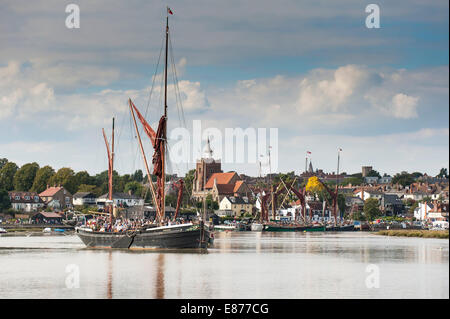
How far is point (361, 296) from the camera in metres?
48.3

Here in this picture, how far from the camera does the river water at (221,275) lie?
50.4 metres

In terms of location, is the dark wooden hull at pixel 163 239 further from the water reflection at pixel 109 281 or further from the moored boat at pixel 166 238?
the water reflection at pixel 109 281

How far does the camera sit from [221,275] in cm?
6122

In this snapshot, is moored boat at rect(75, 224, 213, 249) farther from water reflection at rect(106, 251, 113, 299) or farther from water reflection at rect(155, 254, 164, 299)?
water reflection at rect(106, 251, 113, 299)

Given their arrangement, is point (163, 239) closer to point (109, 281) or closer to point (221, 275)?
point (221, 275)

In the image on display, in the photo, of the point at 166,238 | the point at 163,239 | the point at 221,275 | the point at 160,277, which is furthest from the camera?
the point at 163,239

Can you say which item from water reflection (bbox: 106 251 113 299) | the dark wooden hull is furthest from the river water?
the dark wooden hull

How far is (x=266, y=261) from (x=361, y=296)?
28228mm

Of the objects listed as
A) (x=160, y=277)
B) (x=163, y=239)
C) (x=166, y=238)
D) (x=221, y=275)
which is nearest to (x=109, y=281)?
(x=160, y=277)

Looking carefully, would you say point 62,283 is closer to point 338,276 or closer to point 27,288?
point 27,288

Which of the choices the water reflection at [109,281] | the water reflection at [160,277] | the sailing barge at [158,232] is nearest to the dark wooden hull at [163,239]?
the sailing barge at [158,232]

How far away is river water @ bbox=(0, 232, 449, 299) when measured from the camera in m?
50.4
